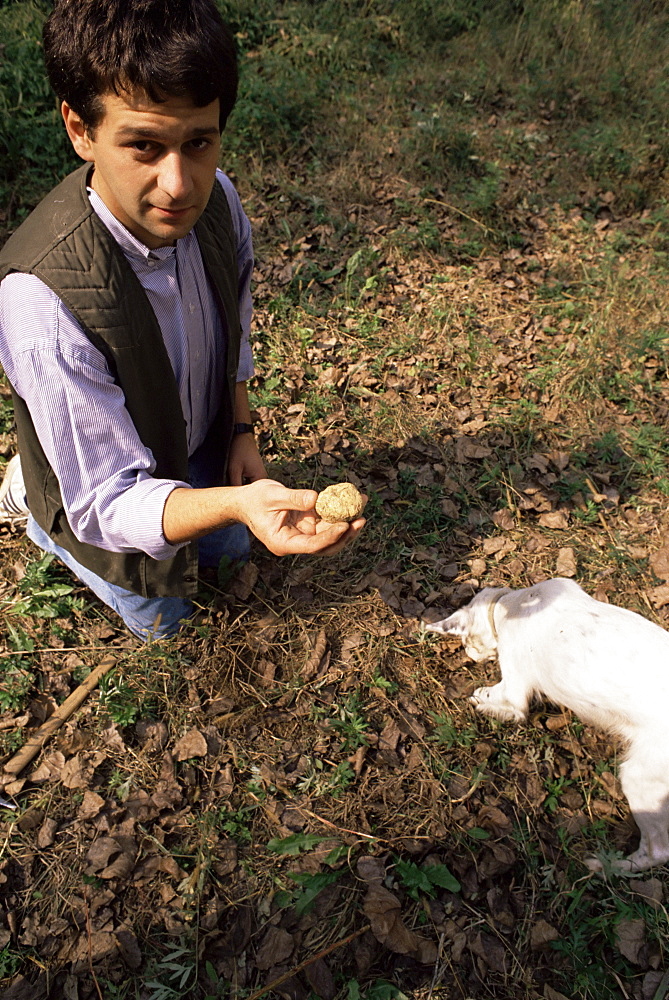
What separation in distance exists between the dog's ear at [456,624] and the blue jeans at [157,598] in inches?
45.2

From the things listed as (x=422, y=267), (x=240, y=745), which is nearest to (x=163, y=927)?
(x=240, y=745)

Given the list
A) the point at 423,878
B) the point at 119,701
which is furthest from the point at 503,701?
the point at 119,701

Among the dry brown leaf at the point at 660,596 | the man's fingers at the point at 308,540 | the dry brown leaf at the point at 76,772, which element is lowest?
the dry brown leaf at the point at 76,772

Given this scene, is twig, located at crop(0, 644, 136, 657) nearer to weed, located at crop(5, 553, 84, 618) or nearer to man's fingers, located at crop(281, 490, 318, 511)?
weed, located at crop(5, 553, 84, 618)

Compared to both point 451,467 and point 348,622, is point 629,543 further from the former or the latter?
point 348,622

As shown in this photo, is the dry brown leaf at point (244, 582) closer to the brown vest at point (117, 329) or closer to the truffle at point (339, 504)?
the brown vest at point (117, 329)

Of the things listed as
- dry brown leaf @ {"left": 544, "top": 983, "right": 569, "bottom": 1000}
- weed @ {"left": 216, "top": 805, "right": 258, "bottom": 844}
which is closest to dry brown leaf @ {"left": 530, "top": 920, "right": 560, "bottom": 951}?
dry brown leaf @ {"left": 544, "top": 983, "right": 569, "bottom": 1000}

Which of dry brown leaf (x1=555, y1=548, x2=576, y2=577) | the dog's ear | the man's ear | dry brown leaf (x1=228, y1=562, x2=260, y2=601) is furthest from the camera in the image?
dry brown leaf (x1=555, y1=548, x2=576, y2=577)

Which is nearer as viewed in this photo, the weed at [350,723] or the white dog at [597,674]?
the white dog at [597,674]

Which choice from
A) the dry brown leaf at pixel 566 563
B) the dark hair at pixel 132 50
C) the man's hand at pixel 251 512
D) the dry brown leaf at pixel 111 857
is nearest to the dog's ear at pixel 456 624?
the dry brown leaf at pixel 566 563

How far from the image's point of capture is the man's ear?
6.31 ft

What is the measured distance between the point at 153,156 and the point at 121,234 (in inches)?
13.5

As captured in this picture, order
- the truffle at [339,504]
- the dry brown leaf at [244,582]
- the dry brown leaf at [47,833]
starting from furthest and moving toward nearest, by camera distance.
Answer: the dry brown leaf at [244,582] < the dry brown leaf at [47,833] < the truffle at [339,504]

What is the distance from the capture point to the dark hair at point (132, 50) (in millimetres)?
1745
